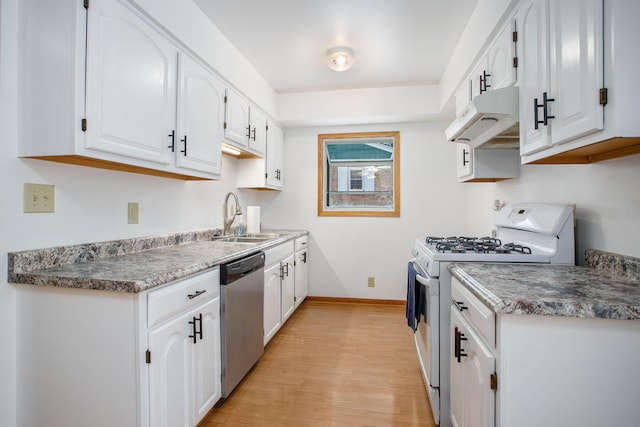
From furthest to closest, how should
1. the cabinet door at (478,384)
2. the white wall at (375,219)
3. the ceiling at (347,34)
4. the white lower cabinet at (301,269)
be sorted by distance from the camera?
the white wall at (375,219) < the white lower cabinet at (301,269) < the ceiling at (347,34) < the cabinet door at (478,384)

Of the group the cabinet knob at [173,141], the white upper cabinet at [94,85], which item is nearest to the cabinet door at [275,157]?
the cabinet knob at [173,141]

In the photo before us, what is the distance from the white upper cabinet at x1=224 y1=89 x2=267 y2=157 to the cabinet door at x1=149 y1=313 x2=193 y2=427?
4.90 ft

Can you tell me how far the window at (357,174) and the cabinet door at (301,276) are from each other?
0.62 meters

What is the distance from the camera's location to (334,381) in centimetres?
208

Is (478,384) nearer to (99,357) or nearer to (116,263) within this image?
(99,357)

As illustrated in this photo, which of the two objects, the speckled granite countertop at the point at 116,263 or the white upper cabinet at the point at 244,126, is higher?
the white upper cabinet at the point at 244,126

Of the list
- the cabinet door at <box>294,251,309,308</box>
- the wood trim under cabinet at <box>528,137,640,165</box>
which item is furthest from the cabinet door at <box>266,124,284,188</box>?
the wood trim under cabinet at <box>528,137,640,165</box>

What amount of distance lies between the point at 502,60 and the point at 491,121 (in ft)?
1.14

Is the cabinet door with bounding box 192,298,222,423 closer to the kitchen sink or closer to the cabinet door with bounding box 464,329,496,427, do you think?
the kitchen sink

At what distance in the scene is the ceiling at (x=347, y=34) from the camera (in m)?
2.03

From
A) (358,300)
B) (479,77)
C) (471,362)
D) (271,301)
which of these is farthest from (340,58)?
(358,300)

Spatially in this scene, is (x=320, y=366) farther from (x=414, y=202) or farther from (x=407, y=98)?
(x=407, y=98)

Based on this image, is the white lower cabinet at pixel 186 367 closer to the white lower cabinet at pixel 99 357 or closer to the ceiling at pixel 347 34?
the white lower cabinet at pixel 99 357

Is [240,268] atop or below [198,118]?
below
